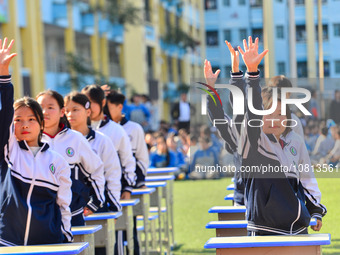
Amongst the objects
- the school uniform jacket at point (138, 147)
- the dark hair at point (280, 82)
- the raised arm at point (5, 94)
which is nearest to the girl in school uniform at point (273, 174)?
the dark hair at point (280, 82)

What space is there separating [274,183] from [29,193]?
161cm

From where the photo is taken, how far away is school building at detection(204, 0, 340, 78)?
6.24m

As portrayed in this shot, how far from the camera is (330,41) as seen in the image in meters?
6.30

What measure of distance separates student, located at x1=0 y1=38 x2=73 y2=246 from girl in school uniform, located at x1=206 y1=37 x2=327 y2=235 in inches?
49.5

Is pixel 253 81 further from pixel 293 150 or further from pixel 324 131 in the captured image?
pixel 324 131

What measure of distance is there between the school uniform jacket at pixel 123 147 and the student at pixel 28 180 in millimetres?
2803

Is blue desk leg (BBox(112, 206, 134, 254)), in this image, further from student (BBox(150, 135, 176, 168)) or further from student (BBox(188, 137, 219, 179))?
student (BBox(150, 135, 176, 168))

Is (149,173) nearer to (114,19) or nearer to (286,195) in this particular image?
(286,195)

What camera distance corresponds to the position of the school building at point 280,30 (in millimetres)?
6242

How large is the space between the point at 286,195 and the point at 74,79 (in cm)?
2379

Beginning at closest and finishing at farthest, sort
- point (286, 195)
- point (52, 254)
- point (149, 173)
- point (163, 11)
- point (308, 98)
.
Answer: point (52, 254) → point (286, 195) → point (308, 98) → point (149, 173) → point (163, 11)

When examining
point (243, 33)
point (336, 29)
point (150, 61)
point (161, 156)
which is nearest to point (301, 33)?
point (336, 29)

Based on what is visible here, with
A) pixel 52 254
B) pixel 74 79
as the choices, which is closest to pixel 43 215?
pixel 52 254

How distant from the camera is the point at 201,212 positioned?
41.5 feet
